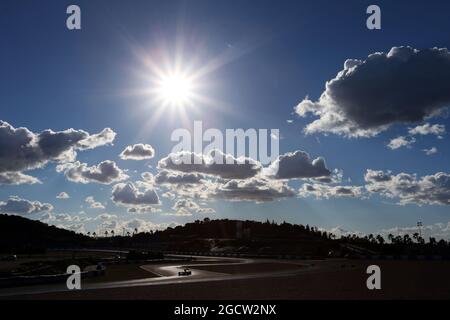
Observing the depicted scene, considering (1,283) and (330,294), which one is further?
(1,283)

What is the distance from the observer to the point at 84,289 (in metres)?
28.1

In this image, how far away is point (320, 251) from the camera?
105 m

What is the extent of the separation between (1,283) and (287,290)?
17549 mm
